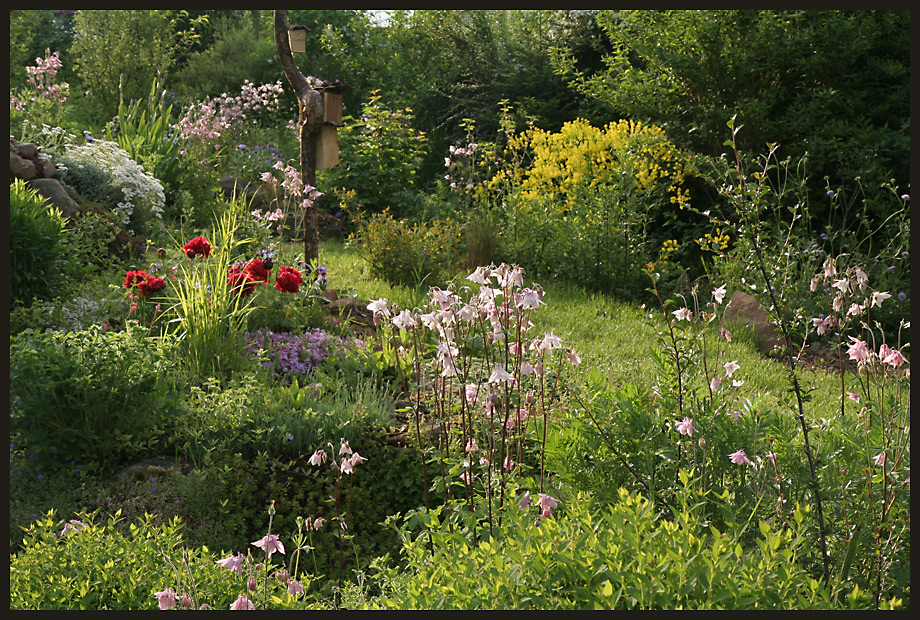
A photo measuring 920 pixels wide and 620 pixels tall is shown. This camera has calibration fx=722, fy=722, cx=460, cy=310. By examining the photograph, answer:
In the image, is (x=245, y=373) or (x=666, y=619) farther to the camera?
(x=245, y=373)

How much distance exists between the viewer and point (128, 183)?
7254 millimetres

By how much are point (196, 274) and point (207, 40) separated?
15435 mm

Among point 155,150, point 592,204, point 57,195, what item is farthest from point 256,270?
point 155,150

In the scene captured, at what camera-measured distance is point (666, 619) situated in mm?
1353

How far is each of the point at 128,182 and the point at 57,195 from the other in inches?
29.3

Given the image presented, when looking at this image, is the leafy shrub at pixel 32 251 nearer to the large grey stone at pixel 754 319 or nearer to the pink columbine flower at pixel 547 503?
the pink columbine flower at pixel 547 503

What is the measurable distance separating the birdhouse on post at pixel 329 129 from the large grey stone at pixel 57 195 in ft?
7.64

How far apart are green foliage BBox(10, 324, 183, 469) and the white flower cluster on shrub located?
3.96 meters

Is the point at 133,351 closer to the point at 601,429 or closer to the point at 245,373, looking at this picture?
the point at 245,373

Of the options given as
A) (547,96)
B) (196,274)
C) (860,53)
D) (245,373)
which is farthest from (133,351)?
(547,96)

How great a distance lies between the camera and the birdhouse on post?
248 inches

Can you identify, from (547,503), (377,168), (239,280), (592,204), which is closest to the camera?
(547,503)

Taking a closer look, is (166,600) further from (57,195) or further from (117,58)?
(117,58)

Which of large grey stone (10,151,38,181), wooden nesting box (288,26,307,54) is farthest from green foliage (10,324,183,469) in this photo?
large grey stone (10,151,38,181)
